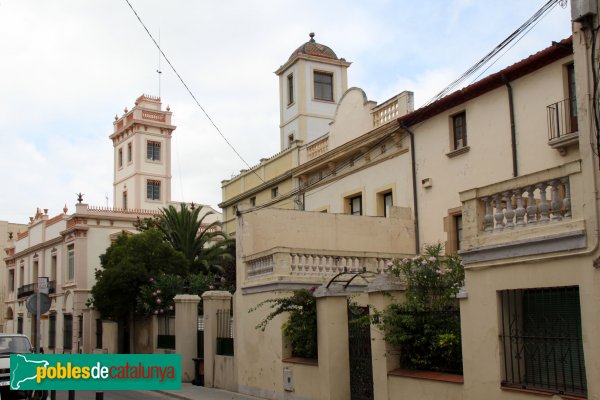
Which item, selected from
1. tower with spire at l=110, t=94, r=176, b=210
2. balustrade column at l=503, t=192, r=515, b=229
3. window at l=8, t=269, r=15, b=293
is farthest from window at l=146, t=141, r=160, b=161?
balustrade column at l=503, t=192, r=515, b=229

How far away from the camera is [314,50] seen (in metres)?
34.8

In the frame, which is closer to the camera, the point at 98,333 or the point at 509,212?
the point at 509,212

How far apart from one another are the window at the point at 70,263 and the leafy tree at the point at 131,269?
1411cm

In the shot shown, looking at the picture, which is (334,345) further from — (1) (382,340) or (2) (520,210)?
(2) (520,210)

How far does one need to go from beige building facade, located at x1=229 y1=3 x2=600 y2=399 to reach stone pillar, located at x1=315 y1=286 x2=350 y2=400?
0.03 meters

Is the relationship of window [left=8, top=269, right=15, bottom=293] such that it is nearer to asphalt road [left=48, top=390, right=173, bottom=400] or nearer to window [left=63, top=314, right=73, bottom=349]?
window [left=63, top=314, right=73, bottom=349]

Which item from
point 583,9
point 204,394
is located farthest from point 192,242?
point 583,9

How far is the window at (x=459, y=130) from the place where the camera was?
21250mm

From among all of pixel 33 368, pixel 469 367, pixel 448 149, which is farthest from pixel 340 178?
pixel 33 368

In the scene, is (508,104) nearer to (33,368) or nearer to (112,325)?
(33,368)

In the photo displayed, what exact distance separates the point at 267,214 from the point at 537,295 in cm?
1064

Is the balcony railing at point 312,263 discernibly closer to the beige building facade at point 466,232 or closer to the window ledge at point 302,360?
the beige building facade at point 466,232
